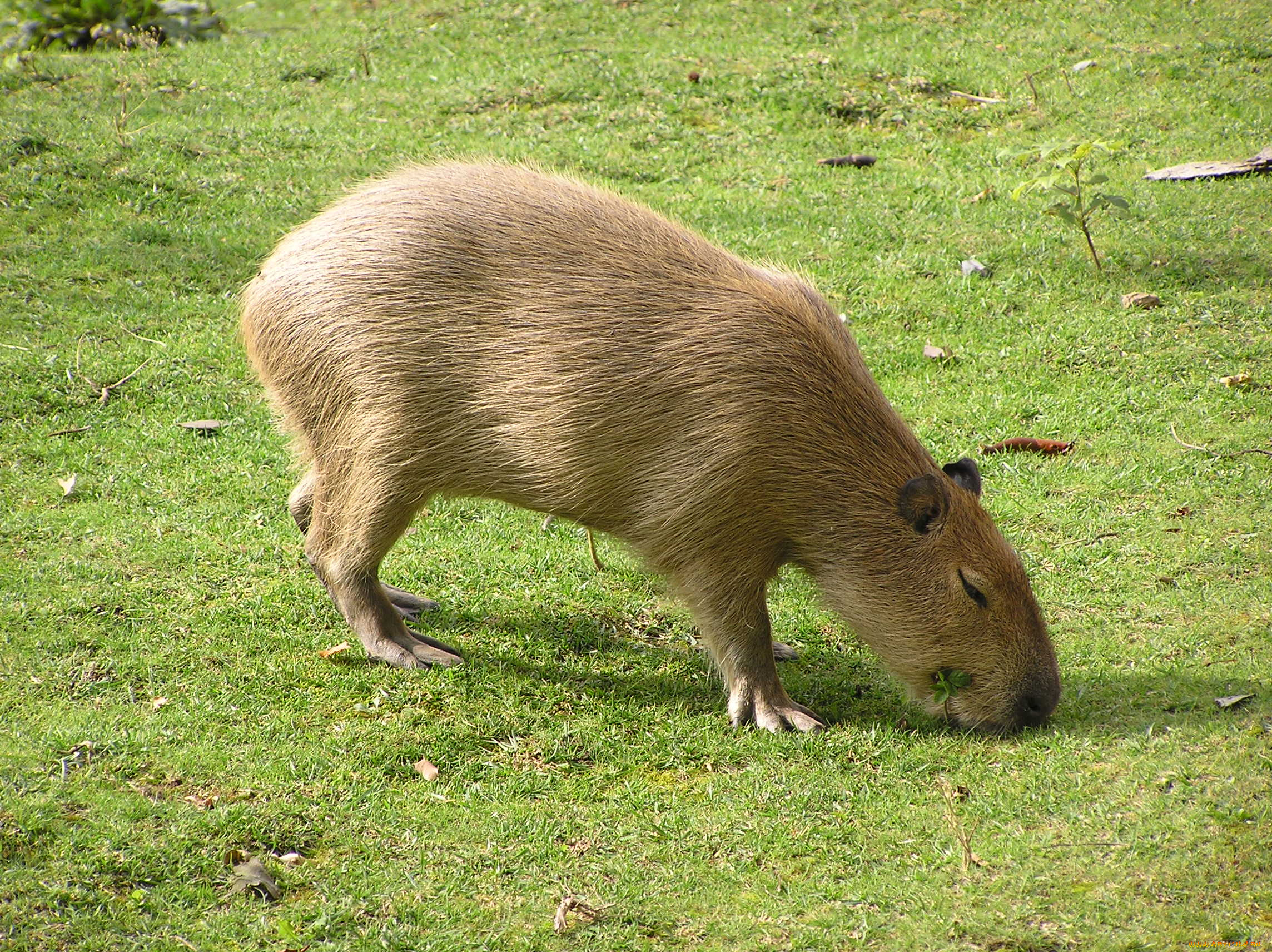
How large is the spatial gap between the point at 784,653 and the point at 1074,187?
3456mm

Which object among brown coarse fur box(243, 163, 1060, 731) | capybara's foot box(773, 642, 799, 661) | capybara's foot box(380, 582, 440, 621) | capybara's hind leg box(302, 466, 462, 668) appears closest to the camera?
brown coarse fur box(243, 163, 1060, 731)

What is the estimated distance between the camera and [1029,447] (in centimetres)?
512

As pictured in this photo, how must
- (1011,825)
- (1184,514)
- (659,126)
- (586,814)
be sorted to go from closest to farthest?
(1011,825) → (586,814) → (1184,514) → (659,126)

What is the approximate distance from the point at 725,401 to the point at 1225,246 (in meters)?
4.15

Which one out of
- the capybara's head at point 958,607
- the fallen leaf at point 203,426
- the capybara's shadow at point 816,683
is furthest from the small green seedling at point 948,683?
the fallen leaf at point 203,426

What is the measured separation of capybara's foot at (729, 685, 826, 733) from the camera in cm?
372

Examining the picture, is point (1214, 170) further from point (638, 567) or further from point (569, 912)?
point (569, 912)

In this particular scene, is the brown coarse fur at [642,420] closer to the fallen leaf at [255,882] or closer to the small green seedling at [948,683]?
the small green seedling at [948,683]

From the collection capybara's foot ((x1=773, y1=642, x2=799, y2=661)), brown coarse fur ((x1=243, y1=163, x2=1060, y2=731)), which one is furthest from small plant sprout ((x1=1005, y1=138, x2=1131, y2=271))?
capybara's foot ((x1=773, y1=642, x2=799, y2=661))

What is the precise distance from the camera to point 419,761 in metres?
3.58

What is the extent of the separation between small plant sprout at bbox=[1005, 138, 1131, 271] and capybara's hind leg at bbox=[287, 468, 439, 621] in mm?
3556

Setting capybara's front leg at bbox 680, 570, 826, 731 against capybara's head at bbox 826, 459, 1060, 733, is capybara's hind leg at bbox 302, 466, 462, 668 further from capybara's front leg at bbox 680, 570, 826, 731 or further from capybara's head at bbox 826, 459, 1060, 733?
capybara's head at bbox 826, 459, 1060, 733

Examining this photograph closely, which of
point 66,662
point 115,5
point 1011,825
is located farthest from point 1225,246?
point 115,5

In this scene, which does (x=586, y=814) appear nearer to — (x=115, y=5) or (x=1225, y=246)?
(x=1225, y=246)
